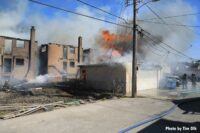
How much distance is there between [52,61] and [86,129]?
117 ft

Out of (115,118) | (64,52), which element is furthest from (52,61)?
(115,118)

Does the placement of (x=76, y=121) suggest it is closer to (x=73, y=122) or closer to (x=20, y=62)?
(x=73, y=122)

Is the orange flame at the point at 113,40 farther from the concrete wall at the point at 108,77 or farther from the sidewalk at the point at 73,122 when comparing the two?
the sidewalk at the point at 73,122

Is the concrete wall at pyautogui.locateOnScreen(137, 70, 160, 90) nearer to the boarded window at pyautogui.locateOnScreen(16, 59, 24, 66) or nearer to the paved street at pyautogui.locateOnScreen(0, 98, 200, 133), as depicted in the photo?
the paved street at pyautogui.locateOnScreen(0, 98, 200, 133)

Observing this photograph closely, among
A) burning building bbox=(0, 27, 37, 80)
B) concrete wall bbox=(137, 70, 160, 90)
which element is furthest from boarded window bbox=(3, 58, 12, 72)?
concrete wall bbox=(137, 70, 160, 90)

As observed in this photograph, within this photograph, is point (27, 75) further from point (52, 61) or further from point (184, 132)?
point (184, 132)

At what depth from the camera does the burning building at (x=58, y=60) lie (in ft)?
138

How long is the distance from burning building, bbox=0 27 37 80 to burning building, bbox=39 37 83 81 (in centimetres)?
302

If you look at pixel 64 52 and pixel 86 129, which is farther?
pixel 64 52

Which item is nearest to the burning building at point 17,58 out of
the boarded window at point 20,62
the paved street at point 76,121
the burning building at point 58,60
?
the boarded window at point 20,62

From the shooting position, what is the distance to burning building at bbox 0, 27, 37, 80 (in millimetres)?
36125

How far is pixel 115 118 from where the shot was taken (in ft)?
31.7

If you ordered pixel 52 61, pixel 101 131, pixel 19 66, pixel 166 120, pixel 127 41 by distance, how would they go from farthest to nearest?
pixel 52 61 < pixel 19 66 < pixel 127 41 < pixel 166 120 < pixel 101 131

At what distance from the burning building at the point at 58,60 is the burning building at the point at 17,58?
9.91 ft
